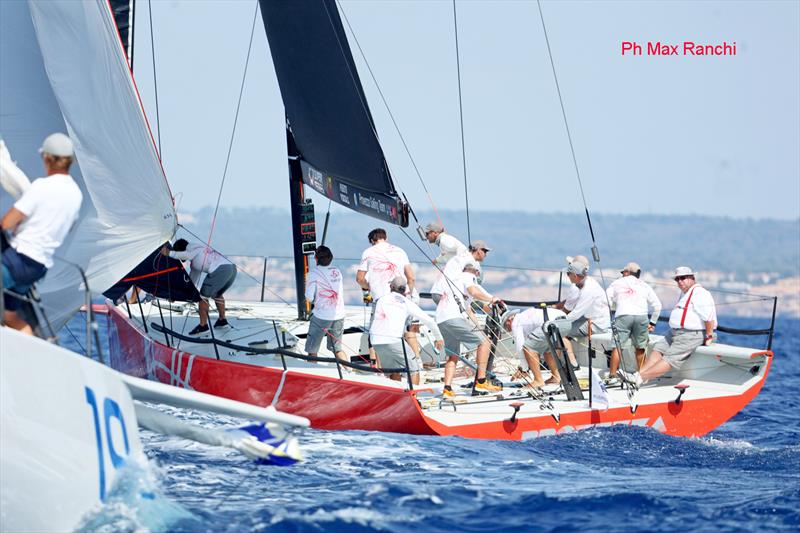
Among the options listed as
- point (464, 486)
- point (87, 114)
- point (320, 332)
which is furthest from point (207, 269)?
point (464, 486)

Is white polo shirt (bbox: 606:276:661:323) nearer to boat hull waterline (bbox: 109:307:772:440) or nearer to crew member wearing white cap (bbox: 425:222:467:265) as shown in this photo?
boat hull waterline (bbox: 109:307:772:440)

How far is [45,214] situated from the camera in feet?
19.0

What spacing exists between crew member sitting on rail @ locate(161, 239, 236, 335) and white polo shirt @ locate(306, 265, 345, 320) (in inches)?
50.9

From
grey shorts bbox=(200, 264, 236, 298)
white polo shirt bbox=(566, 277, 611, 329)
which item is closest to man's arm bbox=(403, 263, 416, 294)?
white polo shirt bbox=(566, 277, 611, 329)

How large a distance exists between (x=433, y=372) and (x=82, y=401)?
19.2ft

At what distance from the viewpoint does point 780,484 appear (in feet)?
25.2

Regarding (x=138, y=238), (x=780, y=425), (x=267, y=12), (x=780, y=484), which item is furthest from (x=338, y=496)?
(x=780, y=425)

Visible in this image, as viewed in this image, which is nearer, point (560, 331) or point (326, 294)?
point (326, 294)

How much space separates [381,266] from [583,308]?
185 cm

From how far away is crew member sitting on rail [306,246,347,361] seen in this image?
9.78 meters

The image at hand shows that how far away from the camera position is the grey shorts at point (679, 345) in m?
10.5

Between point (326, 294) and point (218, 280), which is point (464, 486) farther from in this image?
point (218, 280)

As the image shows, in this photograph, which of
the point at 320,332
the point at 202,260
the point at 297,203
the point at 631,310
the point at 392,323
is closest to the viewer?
the point at 392,323

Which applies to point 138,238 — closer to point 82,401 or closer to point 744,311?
point 82,401
